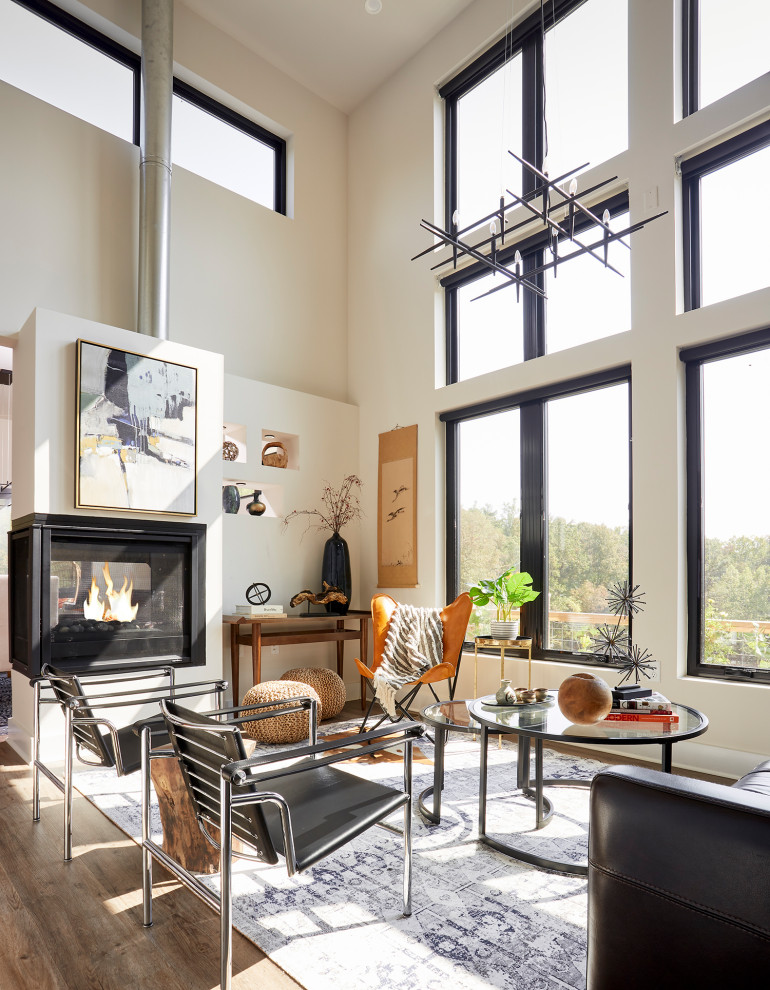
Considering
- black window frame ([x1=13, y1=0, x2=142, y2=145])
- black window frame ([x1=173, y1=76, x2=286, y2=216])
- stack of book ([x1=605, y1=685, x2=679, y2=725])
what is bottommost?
stack of book ([x1=605, y1=685, x2=679, y2=725])

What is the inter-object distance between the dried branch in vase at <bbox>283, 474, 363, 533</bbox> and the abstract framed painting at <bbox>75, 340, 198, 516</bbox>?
147cm

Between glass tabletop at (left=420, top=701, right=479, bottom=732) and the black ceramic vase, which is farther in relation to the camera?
the black ceramic vase

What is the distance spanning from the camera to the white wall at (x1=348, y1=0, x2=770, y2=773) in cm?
391

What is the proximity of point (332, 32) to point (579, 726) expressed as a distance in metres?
5.90

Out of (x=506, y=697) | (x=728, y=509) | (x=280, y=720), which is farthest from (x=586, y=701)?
(x=280, y=720)

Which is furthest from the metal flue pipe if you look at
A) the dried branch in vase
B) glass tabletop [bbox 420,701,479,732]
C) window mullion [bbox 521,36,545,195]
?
glass tabletop [bbox 420,701,479,732]

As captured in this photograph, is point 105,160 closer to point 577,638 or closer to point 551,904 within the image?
point 577,638

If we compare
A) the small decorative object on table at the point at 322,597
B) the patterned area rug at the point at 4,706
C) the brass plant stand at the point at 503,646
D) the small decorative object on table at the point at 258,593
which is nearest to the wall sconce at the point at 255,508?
the small decorative object on table at the point at 258,593

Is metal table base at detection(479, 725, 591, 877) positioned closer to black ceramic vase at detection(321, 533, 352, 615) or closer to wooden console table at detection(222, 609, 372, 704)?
wooden console table at detection(222, 609, 372, 704)

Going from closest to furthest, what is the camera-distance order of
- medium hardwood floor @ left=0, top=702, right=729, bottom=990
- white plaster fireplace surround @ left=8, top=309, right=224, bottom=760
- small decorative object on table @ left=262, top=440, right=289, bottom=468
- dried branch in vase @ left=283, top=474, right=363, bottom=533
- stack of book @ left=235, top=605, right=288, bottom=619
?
medium hardwood floor @ left=0, top=702, right=729, bottom=990, white plaster fireplace surround @ left=8, top=309, right=224, bottom=760, stack of book @ left=235, top=605, right=288, bottom=619, small decorative object on table @ left=262, top=440, right=289, bottom=468, dried branch in vase @ left=283, top=474, right=363, bottom=533

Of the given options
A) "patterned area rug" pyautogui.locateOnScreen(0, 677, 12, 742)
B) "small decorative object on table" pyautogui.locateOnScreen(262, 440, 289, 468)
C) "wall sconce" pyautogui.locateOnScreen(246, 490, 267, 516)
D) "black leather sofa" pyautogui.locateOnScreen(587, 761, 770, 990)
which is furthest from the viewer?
"small decorative object on table" pyautogui.locateOnScreen(262, 440, 289, 468)

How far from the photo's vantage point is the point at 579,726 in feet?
8.69

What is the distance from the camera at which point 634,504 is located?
13.9 feet

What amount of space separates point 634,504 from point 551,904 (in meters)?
2.54
